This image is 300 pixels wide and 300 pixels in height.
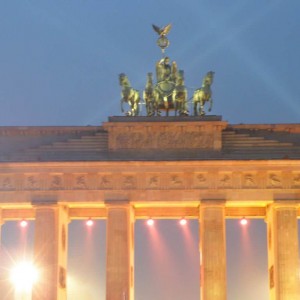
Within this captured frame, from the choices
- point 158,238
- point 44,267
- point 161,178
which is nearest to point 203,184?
point 161,178

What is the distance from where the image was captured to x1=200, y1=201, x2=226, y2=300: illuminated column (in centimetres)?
4300

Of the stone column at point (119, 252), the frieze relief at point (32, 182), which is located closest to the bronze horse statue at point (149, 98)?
the stone column at point (119, 252)

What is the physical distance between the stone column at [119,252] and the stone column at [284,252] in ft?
20.4

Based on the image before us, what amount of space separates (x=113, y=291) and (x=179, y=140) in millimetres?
7199

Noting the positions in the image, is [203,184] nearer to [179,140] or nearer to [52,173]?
[179,140]

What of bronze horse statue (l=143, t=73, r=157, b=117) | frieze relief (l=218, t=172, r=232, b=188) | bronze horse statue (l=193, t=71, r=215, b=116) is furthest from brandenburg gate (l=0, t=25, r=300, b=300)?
bronze horse statue (l=143, t=73, r=157, b=117)

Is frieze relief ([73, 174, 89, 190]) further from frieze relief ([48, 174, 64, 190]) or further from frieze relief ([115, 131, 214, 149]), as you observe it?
frieze relief ([115, 131, 214, 149])

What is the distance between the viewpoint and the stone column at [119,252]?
4322 centimetres

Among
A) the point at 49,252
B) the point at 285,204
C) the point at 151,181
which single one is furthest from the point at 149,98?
the point at 49,252

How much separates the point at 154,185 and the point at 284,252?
6.29 metres

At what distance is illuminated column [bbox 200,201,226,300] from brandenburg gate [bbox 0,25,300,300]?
0.14 ft

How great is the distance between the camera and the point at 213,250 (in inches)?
1714

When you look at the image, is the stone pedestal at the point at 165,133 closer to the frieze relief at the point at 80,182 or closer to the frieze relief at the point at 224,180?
the frieze relief at the point at 224,180

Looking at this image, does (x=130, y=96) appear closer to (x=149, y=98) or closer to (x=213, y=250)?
(x=149, y=98)
